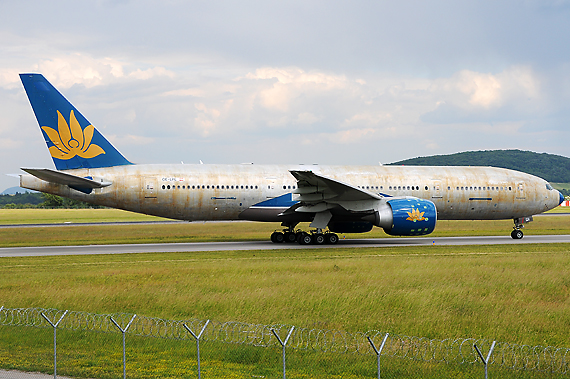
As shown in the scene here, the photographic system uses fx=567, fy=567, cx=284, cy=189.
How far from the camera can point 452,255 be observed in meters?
25.0

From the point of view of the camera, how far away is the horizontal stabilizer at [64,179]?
2744 centimetres

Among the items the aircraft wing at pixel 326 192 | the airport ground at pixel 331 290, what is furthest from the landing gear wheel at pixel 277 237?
the airport ground at pixel 331 290

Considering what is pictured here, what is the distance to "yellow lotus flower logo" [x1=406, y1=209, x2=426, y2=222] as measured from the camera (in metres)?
28.8

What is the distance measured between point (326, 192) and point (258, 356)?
18786 mm

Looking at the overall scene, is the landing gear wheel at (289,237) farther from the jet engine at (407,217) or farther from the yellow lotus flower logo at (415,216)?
the yellow lotus flower logo at (415,216)

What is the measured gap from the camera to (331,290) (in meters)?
16.1

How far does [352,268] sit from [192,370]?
1067 centimetres

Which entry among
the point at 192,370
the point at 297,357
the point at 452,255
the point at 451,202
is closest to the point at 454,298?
the point at 297,357

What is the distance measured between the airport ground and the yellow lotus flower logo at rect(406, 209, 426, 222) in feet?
12.1

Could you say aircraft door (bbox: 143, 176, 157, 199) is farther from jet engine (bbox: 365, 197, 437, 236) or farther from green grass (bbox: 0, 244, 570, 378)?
jet engine (bbox: 365, 197, 437, 236)

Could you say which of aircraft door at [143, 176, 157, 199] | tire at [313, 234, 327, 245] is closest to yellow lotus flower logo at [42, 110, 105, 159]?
aircraft door at [143, 176, 157, 199]

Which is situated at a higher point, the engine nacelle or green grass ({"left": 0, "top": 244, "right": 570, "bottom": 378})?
the engine nacelle

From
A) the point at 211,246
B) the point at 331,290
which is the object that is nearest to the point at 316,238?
the point at 211,246

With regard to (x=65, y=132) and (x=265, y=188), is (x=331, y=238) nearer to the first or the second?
(x=265, y=188)
